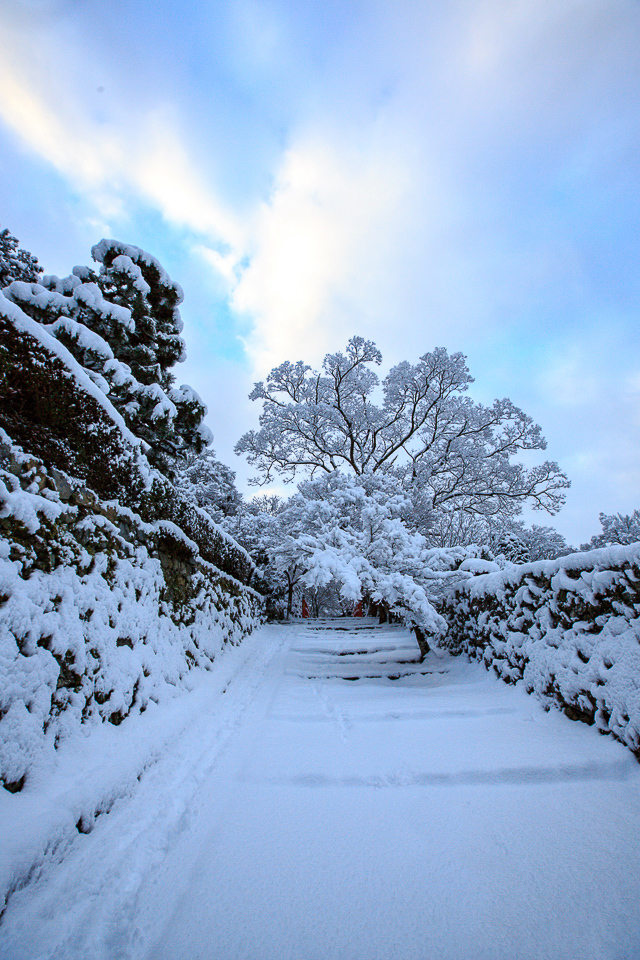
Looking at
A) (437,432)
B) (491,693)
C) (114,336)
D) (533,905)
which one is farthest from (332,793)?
(437,432)

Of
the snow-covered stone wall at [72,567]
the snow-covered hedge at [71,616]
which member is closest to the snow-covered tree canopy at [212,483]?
the snow-covered stone wall at [72,567]

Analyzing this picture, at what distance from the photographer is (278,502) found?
20.1 meters

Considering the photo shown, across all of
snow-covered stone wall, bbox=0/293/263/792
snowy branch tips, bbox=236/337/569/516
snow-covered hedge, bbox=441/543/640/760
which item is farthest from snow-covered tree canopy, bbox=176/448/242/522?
snow-covered hedge, bbox=441/543/640/760

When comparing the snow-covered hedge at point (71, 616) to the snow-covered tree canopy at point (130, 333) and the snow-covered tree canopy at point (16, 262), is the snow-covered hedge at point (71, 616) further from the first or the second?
the snow-covered tree canopy at point (16, 262)

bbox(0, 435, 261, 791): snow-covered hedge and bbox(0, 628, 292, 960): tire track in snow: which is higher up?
bbox(0, 435, 261, 791): snow-covered hedge

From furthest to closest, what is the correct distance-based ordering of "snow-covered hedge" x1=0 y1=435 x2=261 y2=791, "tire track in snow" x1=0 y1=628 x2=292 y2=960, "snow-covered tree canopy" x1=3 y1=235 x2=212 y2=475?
"snow-covered tree canopy" x1=3 y1=235 x2=212 y2=475
"snow-covered hedge" x1=0 y1=435 x2=261 y2=791
"tire track in snow" x1=0 y1=628 x2=292 y2=960

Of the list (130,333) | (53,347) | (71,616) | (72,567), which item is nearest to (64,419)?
(53,347)

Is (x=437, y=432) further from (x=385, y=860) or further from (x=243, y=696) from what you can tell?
(x=385, y=860)

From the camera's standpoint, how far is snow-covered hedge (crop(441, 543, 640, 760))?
2.18 meters

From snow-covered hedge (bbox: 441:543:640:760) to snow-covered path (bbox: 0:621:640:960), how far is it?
0.20 m

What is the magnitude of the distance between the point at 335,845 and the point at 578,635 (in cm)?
210

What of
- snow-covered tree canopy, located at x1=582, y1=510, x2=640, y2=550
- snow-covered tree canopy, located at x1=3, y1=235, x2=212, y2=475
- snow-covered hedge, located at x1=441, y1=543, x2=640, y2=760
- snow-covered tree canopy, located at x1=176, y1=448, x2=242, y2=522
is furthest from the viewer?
snow-covered tree canopy, located at x1=176, y1=448, x2=242, y2=522

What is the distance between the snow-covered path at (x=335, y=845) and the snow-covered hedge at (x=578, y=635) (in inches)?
7.8

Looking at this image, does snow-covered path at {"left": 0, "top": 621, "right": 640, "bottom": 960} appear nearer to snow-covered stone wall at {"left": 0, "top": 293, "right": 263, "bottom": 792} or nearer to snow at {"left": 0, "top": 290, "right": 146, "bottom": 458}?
snow-covered stone wall at {"left": 0, "top": 293, "right": 263, "bottom": 792}
